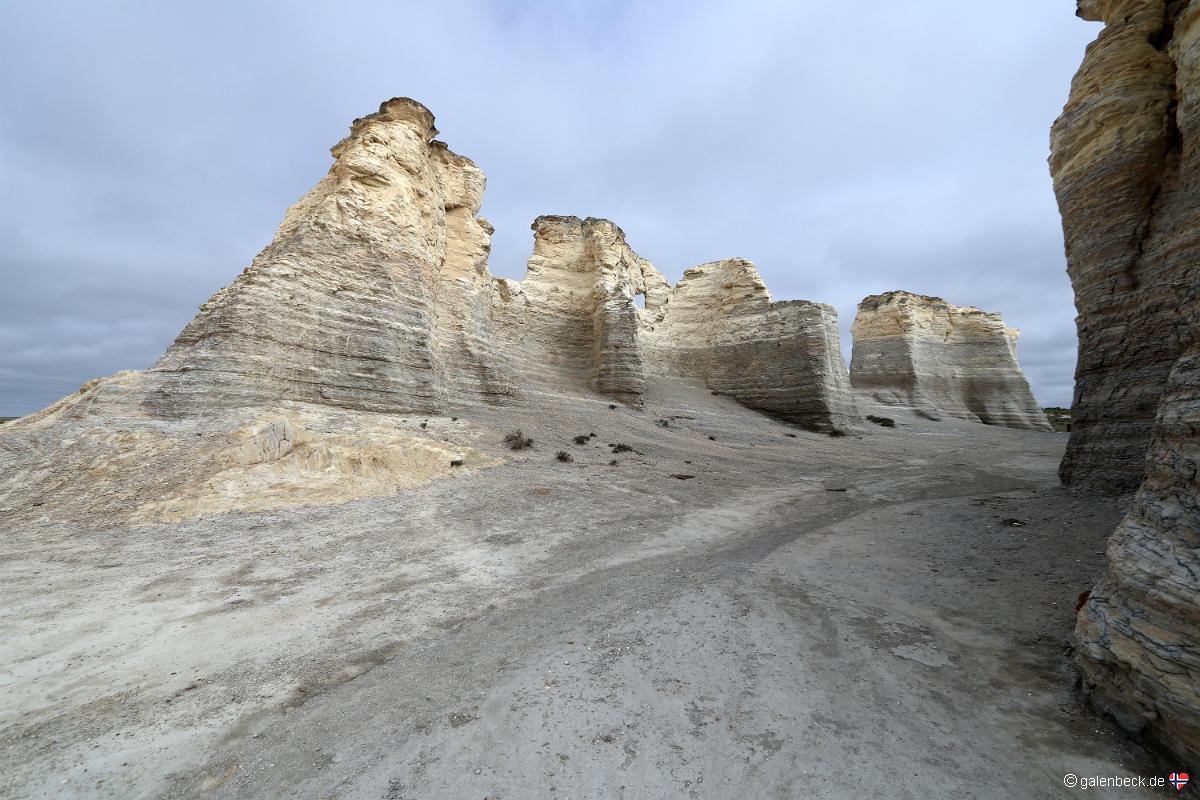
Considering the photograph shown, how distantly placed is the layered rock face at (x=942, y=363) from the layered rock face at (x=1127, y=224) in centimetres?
2831

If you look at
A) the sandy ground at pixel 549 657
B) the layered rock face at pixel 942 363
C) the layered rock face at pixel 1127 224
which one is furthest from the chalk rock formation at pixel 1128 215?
the layered rock face at pixel 942 363

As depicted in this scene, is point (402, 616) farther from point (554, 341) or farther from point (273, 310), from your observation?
point (554, 341)

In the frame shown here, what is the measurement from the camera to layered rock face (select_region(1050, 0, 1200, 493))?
744cm

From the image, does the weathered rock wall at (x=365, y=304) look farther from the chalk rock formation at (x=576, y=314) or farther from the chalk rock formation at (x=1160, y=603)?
the chalk rock formation at (x=1160, y=603)

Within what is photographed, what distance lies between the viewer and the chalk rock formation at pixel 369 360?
8.54 meters

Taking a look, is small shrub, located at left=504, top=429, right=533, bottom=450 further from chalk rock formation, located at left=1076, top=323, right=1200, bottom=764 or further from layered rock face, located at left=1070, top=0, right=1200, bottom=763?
layered rock face, located at left=1070, top=0, right=1200, bottom=763

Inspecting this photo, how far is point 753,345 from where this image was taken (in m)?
26.9

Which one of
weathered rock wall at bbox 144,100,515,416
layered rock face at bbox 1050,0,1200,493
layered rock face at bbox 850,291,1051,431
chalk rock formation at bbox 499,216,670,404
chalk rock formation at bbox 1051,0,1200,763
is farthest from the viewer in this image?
layered rock face at bbox 850,291,1051,431

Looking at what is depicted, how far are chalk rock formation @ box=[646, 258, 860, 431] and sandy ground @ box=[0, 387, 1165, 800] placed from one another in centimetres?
1714

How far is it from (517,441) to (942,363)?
3714cm

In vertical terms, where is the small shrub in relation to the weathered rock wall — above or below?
below

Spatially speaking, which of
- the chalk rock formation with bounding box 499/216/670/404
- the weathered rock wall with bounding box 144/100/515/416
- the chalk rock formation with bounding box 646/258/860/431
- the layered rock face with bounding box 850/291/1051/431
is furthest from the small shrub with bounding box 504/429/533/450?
the layered rock face with bounding box 850/291/1051/431

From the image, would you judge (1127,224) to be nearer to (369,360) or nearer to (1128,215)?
(1128,215)

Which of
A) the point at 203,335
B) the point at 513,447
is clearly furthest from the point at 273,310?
the point at 513,447
